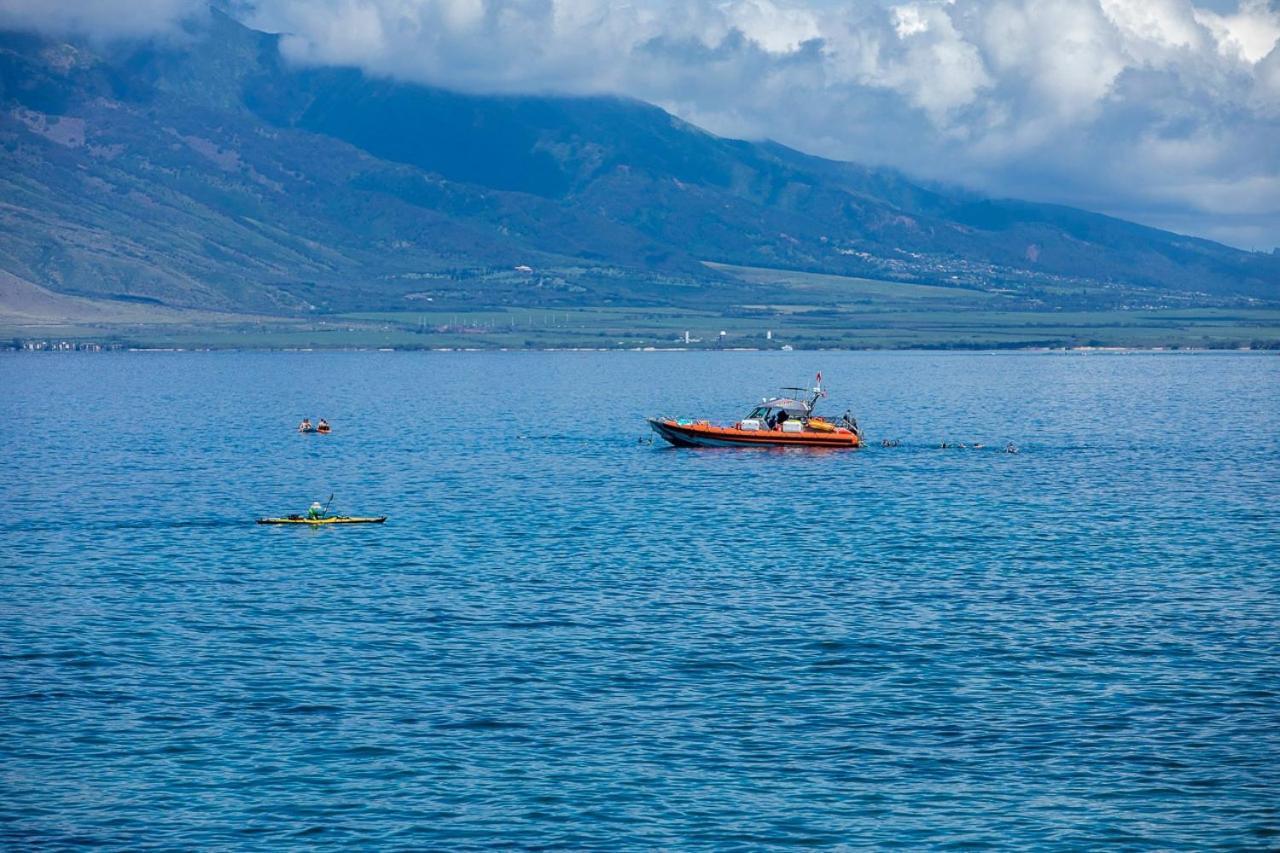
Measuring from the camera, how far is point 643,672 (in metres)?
55.8

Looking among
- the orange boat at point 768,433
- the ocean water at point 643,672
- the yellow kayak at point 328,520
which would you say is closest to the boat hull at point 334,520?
the yellow kayak at point 328,520

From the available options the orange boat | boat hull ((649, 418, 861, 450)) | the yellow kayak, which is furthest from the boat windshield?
the yellow kayak

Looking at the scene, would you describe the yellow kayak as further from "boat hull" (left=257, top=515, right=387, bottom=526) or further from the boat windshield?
the boat windshield

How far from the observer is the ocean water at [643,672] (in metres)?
→ 42.1

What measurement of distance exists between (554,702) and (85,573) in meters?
33.6

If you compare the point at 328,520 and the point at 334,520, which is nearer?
the point at 328,520

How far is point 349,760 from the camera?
4606cm

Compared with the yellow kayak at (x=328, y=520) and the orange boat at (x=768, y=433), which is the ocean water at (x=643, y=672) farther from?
the orange boat at (x=768, y=433)

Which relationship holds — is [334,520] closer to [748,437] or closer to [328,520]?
[328,520]

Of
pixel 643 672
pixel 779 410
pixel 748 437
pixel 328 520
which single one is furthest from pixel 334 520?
pixel 779 410

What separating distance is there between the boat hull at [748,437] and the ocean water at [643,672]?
34.4 metres

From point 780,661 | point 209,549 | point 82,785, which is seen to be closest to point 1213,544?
point 780,661

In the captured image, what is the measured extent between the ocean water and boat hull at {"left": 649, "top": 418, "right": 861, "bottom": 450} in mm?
34396

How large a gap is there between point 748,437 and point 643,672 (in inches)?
3588
